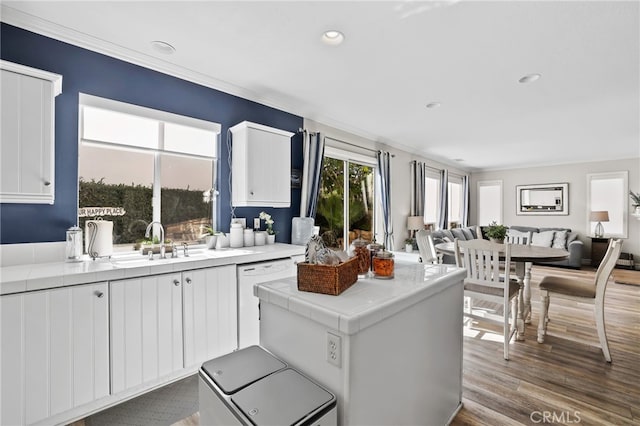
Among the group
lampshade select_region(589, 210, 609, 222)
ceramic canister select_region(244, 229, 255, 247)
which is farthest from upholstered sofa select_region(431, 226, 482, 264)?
ceramic canister select_region(244, 229, 255, 247)

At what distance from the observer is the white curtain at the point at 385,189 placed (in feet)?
17.1

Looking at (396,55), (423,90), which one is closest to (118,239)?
(396,55)

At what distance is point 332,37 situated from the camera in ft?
7.43

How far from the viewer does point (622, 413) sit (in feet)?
6.26

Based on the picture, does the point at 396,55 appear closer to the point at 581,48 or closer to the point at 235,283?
the point at 581,48

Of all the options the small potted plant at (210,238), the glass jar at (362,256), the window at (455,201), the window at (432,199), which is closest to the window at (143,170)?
the small potted plant at (210,238)

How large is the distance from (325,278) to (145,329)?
5.03ft

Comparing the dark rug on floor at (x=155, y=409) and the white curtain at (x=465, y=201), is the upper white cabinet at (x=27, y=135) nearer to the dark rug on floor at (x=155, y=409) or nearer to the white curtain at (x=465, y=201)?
the dark rug on floor at (x=155, y=409)

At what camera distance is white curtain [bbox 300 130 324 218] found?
3848 millimetres

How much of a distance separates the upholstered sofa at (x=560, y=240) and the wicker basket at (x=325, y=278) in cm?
684

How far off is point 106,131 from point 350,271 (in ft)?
7.92

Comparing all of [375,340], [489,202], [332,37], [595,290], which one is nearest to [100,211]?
[332,37]

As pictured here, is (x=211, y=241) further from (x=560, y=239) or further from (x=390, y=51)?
(x=560, y=239)

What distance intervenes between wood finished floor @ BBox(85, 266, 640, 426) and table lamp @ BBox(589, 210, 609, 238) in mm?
4115
